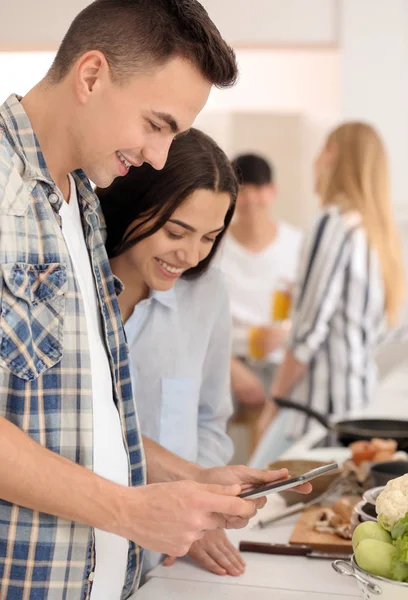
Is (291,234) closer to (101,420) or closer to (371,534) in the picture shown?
(101,420)

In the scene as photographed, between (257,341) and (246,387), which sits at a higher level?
(257,341)

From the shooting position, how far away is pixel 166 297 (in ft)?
5.67

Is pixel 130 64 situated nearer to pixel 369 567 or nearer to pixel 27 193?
pixel 27 193

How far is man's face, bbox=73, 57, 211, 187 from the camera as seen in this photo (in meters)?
1.20

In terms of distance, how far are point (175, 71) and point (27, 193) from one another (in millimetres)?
262

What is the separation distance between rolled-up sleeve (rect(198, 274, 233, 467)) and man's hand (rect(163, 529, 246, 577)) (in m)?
0.28

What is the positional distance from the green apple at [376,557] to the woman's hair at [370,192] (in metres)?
2.20

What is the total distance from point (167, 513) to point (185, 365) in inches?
24.4

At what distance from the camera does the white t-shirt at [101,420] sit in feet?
4.32

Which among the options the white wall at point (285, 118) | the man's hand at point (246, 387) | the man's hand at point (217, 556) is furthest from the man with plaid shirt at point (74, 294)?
the white wall at point (285, 118)

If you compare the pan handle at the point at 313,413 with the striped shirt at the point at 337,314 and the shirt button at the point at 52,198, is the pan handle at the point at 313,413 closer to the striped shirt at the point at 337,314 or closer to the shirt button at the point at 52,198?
the striped shirt at the point at 337,314

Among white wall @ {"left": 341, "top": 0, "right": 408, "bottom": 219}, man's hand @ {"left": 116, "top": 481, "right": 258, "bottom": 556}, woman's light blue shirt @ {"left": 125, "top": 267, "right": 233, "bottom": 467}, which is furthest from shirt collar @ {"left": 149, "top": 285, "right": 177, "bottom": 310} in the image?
white wall @ {"left": 341, "top": 0, "right": 408, "bottom": 219}

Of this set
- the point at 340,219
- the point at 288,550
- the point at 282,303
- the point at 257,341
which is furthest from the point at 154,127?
the point at 257,341

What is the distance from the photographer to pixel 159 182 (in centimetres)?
162
